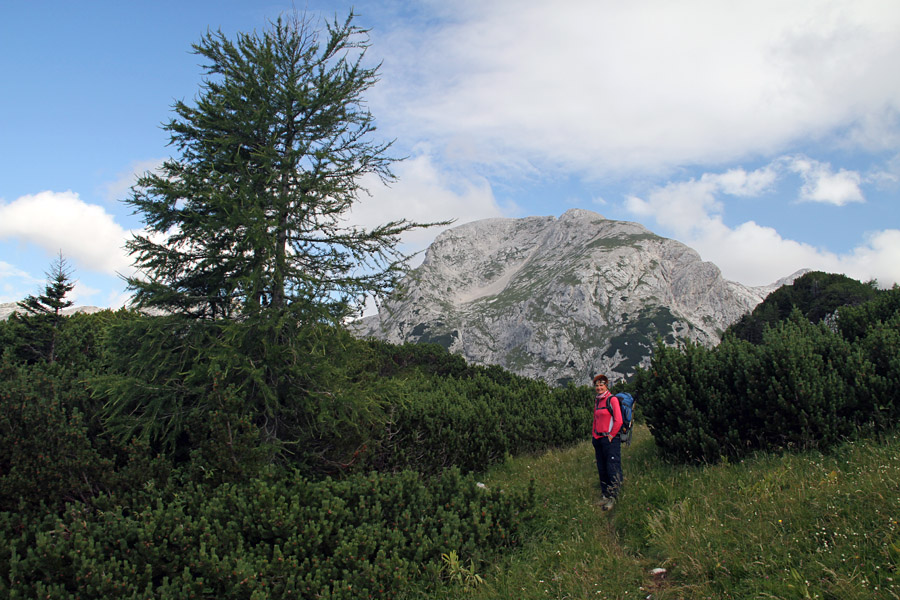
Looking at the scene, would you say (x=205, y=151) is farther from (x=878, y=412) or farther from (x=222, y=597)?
(x=878, y=412)

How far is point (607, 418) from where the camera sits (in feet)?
25.8

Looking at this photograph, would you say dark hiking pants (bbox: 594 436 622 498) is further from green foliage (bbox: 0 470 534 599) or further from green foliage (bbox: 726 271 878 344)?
green foliage (bbox: 726 271 878 344)

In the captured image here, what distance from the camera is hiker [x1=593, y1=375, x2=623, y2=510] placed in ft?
25.6

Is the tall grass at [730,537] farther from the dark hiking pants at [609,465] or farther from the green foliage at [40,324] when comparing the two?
the green foliage at [40,324]

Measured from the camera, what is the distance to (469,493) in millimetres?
7438

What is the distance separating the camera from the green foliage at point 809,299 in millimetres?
27562

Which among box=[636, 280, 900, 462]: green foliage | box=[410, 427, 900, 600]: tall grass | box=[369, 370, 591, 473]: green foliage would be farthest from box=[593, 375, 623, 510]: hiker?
box=[369, 370, 591, 473]: green foliage

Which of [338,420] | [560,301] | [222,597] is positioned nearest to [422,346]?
[338,420]

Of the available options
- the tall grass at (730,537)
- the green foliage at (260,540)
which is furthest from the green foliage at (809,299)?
the green foliage at (260,540)

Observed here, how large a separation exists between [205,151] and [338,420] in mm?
6035

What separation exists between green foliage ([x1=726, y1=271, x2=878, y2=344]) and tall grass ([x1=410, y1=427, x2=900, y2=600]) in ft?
73.4

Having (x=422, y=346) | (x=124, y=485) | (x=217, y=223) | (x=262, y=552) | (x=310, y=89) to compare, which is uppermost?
(x=310, y=89)

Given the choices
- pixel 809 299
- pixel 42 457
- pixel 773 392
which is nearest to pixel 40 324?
pixel 42 457

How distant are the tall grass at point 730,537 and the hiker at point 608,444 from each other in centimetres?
28
